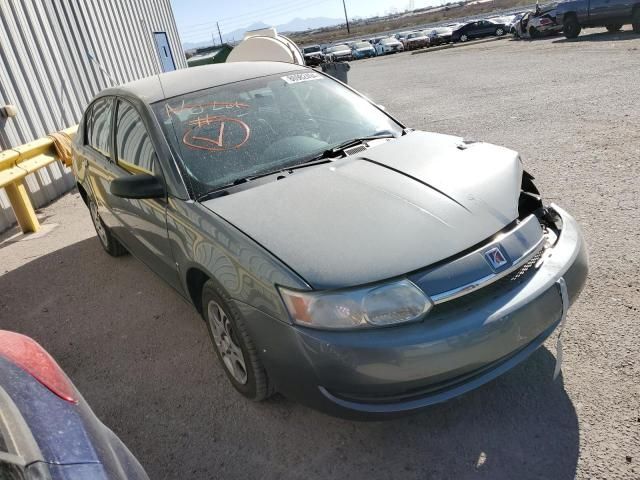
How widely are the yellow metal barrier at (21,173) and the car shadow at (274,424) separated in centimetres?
300

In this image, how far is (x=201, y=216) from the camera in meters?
2.60

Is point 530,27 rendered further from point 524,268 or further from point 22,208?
point 524,268

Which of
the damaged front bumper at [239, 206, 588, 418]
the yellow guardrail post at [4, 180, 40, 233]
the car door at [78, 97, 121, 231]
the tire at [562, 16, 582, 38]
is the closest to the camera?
the damaged front bumper at [239, 206, 588, 418]

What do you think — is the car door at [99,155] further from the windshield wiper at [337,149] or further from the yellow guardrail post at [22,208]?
the yellow guardrail post at [22,208]

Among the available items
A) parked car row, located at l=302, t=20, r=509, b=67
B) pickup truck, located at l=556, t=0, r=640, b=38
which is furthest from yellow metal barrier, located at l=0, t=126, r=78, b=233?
parked car row, located at l=302, t=20, r=509, b=67

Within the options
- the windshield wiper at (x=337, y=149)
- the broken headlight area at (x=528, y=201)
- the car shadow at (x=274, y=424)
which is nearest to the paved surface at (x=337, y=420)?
the car shadow at (x=274, y=424)

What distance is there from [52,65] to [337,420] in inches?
300

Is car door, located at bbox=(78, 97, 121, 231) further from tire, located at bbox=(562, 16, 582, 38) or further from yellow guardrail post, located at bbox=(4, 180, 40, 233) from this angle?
tire, located at bbox=(562, 16, 582, 38)

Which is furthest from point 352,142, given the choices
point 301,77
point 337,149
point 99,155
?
point 99,155

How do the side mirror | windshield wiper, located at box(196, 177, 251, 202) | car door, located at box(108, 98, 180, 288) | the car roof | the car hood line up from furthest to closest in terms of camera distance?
the car roof, car door, located at box(108, 98, 180, 288), the side mirror, windshield wiper, located at box(196, 177, 251, 202), the car hood

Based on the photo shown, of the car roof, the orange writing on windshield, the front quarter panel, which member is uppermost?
the car roof

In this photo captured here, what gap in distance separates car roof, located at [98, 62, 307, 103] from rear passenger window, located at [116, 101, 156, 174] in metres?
0.13

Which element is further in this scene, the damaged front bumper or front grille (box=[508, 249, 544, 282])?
front grille (box=[508, 249, 544, 282])

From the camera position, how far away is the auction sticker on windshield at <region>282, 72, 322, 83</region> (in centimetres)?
362
